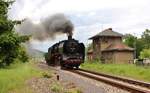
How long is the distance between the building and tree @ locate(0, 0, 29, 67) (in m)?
42.0

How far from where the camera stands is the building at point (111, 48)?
73.4 meters

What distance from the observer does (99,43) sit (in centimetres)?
7769

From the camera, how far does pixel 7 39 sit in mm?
29672

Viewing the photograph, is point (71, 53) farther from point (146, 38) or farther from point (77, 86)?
point (146, 38)

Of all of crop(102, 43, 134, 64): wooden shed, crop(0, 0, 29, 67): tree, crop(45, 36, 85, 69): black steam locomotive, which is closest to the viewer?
crop(0, 0, 29, 67): tree

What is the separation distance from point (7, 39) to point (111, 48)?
46.2 metres

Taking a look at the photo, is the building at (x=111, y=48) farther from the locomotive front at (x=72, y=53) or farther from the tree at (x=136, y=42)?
the tree at (x=136, y=42)

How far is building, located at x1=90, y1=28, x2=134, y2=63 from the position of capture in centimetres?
7338

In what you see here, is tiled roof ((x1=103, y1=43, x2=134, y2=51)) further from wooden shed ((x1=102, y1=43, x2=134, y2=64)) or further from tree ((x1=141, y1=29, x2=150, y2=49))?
tree ((x1=141, y1=29, x2=150, y2=49))

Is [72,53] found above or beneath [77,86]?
above

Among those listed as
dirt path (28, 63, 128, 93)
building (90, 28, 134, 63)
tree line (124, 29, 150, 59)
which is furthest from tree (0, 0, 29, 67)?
tree line (124, 29, 150, 59)

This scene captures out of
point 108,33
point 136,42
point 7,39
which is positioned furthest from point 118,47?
point 136,42

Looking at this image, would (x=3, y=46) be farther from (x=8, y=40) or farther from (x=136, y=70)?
(x=136, y=70)

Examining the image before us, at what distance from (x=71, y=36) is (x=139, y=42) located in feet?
296
